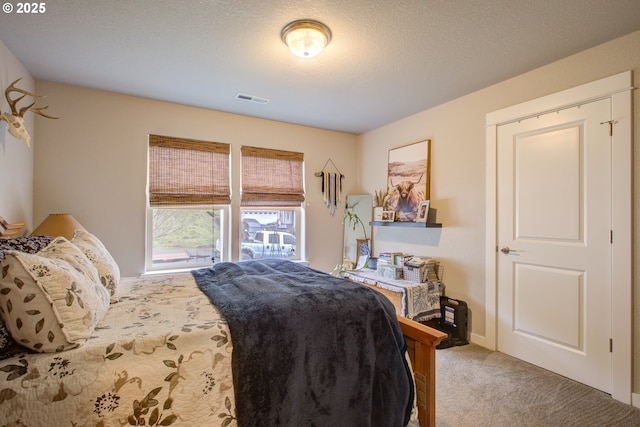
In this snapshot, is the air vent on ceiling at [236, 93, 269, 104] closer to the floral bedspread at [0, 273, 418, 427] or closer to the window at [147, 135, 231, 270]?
the window at [147, 135, 231, 270]

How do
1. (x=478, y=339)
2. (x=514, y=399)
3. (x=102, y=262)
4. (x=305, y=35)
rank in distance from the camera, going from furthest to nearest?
1. (x=478, y=339)
2. (x=514, y=399)
3. (x=305, y=35)
4. (x=102, y=262)

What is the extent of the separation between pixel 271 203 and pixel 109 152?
1.82m

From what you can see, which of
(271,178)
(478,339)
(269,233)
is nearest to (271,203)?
(271,178)

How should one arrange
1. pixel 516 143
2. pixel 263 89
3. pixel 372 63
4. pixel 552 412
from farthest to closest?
pixel 263 89, pixel 516 143, pixel 372 63, pixel 552 412

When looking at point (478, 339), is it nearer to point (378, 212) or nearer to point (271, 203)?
point (378, 212)

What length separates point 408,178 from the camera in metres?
3.55

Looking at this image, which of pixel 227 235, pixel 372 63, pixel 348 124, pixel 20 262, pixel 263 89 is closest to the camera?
pixel 20 262

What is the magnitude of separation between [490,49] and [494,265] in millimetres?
1861

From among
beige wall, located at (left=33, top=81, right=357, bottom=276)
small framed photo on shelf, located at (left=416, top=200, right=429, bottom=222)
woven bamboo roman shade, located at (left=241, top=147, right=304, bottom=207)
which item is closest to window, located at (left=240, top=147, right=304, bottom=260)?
woven bamboo roman shade, located at (left=241, top=147, right=304, bottom=207)

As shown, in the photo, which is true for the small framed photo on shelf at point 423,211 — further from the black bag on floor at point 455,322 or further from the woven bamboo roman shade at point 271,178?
the woven bamboo roman shade at point 271,178

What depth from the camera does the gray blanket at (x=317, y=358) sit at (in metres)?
1.19

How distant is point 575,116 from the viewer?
86.7 inches

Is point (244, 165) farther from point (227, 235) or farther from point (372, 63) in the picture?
point (372, 63)

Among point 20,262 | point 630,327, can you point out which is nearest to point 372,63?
point 20,262
